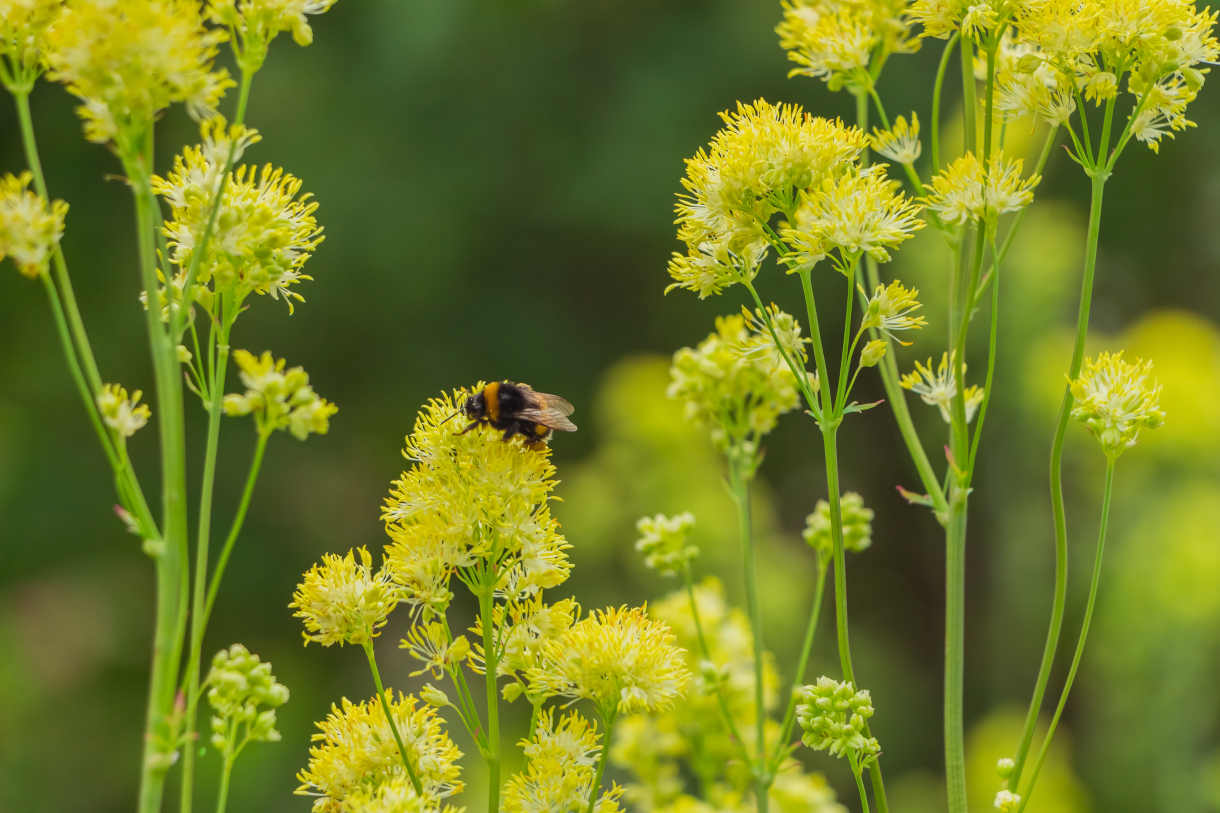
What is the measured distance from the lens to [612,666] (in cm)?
127

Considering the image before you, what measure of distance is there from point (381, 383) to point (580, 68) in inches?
107

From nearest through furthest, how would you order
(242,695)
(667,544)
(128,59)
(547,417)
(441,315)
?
(128,59), (242,695), (667,544), (547,417), (441,315)

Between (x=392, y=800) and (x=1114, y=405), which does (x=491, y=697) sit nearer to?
(x=392, y=800)

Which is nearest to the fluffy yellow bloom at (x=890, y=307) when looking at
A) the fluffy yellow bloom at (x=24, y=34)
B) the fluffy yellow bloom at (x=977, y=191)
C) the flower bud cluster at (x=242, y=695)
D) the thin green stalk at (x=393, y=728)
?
the fluffy yellow bloom at (x=977, y=191)

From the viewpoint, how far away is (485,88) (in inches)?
338

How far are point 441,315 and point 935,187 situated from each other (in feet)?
24.5

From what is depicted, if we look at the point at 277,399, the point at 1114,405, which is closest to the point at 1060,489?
the point at 1114,405

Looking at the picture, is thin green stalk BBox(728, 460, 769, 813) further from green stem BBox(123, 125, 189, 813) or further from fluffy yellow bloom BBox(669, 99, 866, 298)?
green stem BBox(123, 125, 189, 813)

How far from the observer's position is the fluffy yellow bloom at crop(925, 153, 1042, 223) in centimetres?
124

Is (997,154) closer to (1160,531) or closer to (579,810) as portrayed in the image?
(579,810)

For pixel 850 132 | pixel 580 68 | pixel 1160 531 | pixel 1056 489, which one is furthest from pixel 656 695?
pixel 580 68

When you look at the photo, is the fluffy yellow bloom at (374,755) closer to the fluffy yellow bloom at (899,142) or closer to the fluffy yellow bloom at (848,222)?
the fluffy yellow bloom at (848,222)

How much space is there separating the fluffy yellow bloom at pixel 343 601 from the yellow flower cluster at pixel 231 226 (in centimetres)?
30

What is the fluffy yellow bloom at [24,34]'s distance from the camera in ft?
3.53
